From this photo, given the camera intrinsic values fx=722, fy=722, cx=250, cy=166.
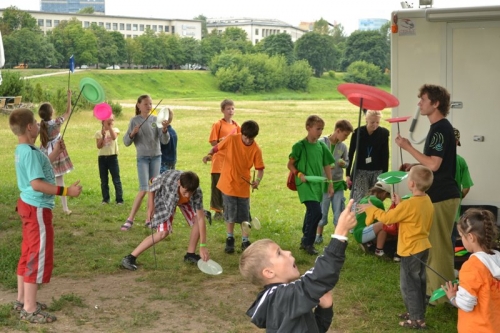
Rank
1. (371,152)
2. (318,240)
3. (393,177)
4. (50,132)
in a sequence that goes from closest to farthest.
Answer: (393,177) → (371,152) → (318,240) → (50,132)

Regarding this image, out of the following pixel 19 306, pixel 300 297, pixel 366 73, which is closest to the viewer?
pixel 300 297

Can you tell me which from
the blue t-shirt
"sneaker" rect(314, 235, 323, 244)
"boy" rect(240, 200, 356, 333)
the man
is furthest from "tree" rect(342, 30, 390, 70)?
"boy" rect(240, 200, 356, 333)

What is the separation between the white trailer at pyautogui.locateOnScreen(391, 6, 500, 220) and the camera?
7.53m

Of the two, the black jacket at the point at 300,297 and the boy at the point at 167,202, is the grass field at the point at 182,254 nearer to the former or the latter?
the boy at the point at 167,202

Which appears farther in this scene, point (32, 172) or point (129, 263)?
point (129, 263)

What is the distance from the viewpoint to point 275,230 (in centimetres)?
937

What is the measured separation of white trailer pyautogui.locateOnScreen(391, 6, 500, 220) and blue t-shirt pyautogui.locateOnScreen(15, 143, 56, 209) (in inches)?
150

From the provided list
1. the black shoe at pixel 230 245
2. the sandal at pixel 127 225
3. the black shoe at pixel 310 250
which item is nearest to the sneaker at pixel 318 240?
the black shoe at pixel 310 250

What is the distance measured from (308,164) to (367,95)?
3.33 m

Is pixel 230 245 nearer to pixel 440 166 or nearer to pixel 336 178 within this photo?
pixel 336 178

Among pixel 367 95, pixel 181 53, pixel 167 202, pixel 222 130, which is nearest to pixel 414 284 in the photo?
pixel 367 95

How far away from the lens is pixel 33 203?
5582mm

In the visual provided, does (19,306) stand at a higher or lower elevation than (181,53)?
lower

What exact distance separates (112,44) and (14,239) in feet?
211
